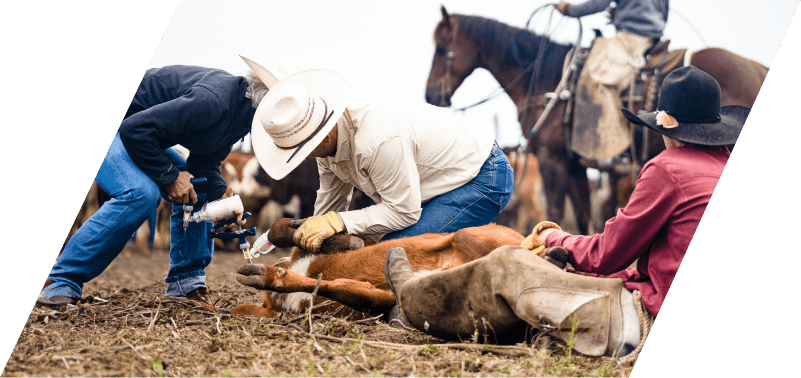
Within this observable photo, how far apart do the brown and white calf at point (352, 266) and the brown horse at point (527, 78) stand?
135cm

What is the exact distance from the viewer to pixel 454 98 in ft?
12.8

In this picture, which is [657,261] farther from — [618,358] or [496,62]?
[496,62]

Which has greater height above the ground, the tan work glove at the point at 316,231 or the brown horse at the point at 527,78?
the brown horse at the point at 527,78

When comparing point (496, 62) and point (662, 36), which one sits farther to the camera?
point (496, 62)

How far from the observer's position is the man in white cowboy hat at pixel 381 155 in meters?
2.52

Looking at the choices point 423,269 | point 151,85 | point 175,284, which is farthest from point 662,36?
point 175,284

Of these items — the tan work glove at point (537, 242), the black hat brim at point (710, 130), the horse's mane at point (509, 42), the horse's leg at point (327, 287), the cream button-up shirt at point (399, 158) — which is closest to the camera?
the black hat brim at point (710, 130)

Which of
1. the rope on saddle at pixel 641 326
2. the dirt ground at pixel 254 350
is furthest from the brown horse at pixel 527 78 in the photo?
the dirt ground at pixel 254 350

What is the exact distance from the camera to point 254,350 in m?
1.91

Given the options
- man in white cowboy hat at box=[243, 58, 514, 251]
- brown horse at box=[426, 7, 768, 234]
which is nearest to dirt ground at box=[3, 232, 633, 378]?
man in white cowboy hat at box=[243, 58, 514, 251]

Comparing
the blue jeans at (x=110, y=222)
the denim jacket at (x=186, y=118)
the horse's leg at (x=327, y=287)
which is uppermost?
the denim jacket at (x=186, y=118)

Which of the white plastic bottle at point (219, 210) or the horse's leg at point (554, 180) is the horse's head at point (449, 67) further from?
the white plastic bottle at point (219, 210)

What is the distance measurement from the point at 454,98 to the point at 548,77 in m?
0.73

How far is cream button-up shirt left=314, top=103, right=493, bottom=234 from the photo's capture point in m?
2.60
